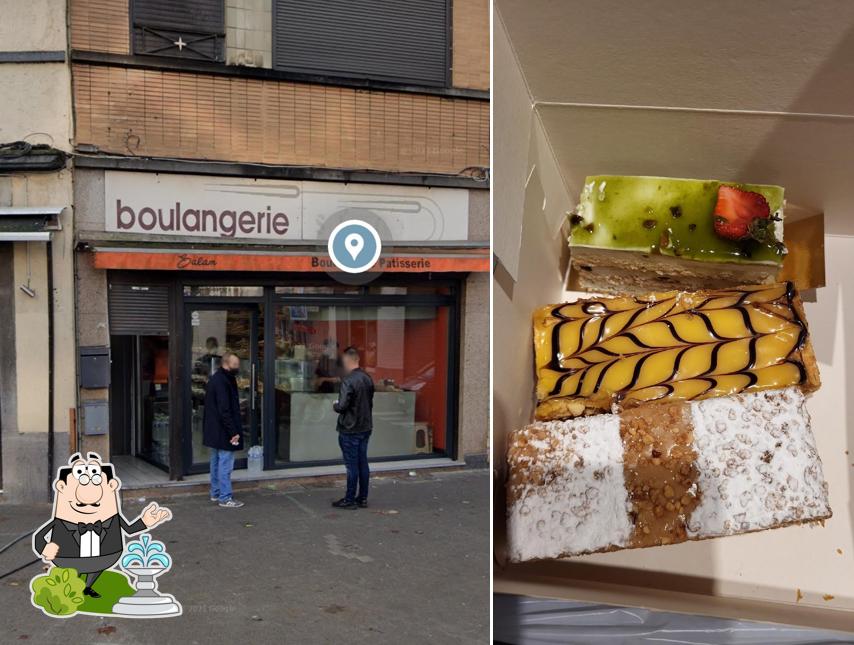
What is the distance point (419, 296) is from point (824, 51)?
478cm

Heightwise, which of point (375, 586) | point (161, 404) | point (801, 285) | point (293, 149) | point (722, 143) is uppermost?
point (293, 149)

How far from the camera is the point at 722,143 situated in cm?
117

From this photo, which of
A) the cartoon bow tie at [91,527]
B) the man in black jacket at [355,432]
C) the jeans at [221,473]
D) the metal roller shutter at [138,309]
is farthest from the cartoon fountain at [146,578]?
the metal roller shutter at [138,309]

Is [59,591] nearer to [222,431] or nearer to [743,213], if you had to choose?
[222,431]

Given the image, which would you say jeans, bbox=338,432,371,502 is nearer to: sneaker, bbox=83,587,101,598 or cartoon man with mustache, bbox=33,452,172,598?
cartoon man with mustache, bbox=33,452,172,598

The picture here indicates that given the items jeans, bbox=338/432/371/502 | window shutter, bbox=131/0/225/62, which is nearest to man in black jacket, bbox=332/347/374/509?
jeans, bbox=338/432/371/502

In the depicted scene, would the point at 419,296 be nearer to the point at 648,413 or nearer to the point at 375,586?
the point at 375,586

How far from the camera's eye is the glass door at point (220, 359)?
5215mm

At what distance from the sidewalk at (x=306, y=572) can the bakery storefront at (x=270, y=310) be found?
54 cm

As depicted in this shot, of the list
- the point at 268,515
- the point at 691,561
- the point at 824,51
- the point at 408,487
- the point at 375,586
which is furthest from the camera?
the point at 408,487

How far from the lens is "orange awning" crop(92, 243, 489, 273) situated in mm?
4688

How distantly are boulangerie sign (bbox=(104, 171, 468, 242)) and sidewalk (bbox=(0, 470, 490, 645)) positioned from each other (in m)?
1.60

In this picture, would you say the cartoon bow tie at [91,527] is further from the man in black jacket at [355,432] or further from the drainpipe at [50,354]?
the man in black jacket at [355,432]

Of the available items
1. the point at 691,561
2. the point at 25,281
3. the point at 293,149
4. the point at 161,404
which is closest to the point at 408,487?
the point at 161,404
